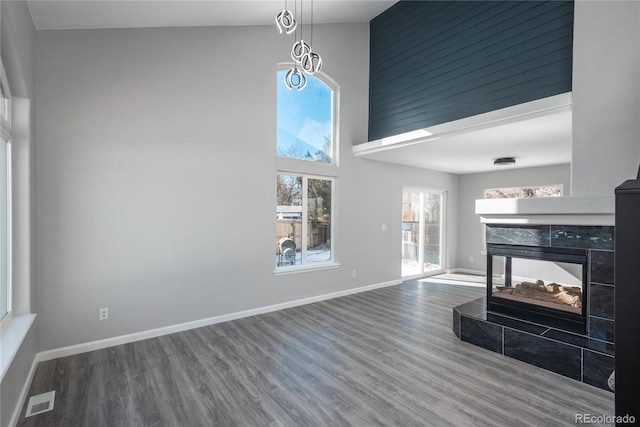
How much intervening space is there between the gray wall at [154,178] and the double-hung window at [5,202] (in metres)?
0.41

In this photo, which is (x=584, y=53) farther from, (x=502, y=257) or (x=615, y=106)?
(x=502, y=257)

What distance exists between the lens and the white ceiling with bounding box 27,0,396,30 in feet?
8.84

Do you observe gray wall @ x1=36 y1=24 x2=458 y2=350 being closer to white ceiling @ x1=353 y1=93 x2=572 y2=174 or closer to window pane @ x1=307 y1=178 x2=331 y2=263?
window pane @ x1=307 y1=178 x2=331 y2=263

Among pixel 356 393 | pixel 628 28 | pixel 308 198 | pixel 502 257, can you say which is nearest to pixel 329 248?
pixel 308 198

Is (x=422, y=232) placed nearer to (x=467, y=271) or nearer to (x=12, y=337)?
(x=467, y=271)

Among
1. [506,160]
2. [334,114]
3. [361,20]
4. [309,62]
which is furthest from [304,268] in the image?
[361,20]

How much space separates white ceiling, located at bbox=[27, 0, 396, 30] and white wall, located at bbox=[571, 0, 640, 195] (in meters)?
3.09

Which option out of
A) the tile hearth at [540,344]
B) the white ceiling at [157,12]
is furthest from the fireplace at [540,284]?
the white ceiling at [157,12]

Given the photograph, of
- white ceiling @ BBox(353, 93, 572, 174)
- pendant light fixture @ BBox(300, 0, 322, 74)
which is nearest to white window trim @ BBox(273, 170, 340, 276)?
white ceiling @ BBox(353, 93, 572, 174)

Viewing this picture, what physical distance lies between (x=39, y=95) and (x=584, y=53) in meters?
5.27

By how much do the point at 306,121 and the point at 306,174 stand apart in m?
0.88

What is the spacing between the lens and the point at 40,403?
7.52 feet

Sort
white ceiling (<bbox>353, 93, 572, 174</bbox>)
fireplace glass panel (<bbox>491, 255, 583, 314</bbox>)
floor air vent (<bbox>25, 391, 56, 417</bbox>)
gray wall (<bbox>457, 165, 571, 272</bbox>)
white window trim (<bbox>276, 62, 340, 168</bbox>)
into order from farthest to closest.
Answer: gray wall (<bbox>457, 165, 571, 272</bbox>), white window trim (<bbox>276, 62, 340, 168</bbox>), white ceiling (<bbox>353, 93, 572, 174</bbox>), fireplace glass panel (<bbox>491, 255, 583, 314</bbox>), floor air vent (<bbox>25, 391, 56, 417</bbox>)

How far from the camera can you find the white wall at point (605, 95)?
2732 mm
